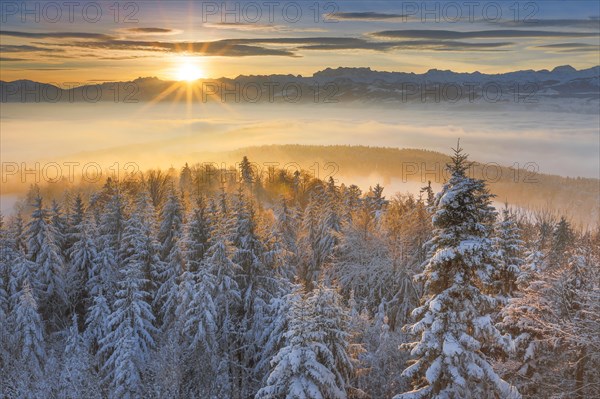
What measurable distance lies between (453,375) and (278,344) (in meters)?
15.4

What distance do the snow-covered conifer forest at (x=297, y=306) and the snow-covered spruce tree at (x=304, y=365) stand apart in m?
0.08

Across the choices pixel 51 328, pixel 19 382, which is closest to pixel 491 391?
pixel 19 382

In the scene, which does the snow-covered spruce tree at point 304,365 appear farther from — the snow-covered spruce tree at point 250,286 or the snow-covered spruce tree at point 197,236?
the snow-covered spruce tree at point 197,236

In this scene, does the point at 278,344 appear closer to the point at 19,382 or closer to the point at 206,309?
the point at 206,309

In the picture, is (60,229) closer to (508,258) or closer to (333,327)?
(333,327)

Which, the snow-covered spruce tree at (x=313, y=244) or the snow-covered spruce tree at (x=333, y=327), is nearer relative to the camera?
the snow-covered spruce tree at (x=333, y=327)

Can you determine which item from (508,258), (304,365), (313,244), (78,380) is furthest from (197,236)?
(508,258)

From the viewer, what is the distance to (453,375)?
17141 millimetres

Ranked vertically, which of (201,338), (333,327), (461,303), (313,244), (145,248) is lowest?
(201,338)

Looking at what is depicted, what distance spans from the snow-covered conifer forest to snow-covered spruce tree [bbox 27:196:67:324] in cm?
11

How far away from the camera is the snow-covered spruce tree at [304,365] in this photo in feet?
66.0

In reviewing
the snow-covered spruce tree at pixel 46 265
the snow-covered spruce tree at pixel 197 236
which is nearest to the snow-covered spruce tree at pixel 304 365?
the snow-covered spruce tree at pixel 197 236

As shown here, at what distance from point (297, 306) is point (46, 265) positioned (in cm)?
3006

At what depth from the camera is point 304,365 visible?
20.3 metres
